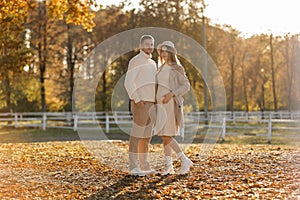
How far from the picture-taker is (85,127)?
2766 cm

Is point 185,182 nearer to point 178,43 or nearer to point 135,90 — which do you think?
point 135,90

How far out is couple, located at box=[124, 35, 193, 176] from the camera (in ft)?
25.8

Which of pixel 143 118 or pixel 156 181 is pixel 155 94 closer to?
pixel 143 118

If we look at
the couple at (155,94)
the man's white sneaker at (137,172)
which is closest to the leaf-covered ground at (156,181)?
the man's white sneaker at (137,172)

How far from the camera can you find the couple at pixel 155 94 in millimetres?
7867

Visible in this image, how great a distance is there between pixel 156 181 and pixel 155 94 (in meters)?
1.38

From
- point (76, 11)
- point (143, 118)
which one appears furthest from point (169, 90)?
point (76, 11)

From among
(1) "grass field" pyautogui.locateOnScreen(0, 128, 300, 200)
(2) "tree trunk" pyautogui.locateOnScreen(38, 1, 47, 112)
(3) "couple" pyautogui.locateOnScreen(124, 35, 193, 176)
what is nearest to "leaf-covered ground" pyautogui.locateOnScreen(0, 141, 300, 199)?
(1) "grass field" pyautogui.locateOnScreen(0, 128, 300, 200)

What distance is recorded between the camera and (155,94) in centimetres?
803

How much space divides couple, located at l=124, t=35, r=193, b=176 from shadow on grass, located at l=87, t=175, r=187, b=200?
27 cm

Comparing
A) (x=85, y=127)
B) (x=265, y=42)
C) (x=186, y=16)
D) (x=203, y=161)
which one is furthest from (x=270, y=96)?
(x=203, y=161)

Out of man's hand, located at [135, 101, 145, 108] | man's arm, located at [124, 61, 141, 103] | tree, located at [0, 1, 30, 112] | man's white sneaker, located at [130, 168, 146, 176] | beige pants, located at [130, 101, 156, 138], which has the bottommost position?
man's white sneaker, located at [130, 168, 146, 176]

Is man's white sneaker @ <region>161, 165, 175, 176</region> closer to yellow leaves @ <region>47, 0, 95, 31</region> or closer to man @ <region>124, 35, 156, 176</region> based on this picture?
man @ <region>124, 35, 156, 176</region>

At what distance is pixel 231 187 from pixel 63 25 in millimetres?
29118
